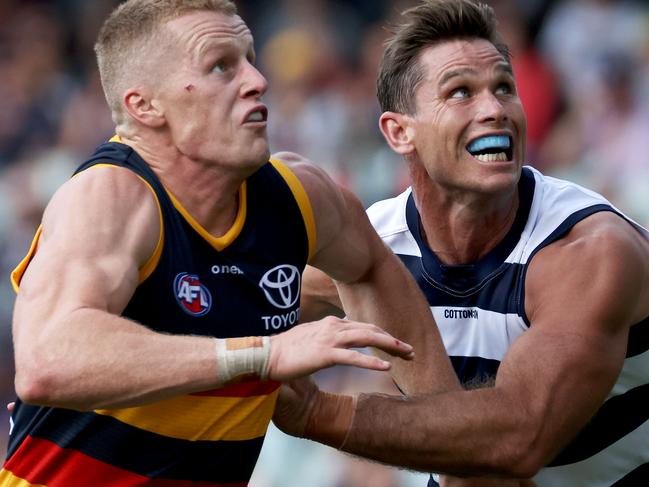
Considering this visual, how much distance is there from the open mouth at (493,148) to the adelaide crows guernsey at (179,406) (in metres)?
1.32

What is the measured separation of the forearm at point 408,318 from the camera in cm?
505

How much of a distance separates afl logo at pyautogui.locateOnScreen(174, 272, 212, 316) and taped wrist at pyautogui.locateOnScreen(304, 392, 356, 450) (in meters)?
0.87

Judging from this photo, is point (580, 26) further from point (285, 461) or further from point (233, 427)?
point (233, 427)

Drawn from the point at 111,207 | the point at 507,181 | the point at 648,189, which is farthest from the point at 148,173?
the point at 648,189

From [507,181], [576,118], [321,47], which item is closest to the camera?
[507,181]

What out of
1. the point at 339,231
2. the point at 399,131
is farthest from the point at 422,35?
the point at 339,231

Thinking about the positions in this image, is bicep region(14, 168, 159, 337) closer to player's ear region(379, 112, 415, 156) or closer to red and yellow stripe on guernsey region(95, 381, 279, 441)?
red and yellow stripe on guernsey region(95, 381, 279, 441)

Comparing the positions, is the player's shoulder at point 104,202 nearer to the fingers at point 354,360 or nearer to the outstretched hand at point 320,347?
the outstretched hand at point 320,347

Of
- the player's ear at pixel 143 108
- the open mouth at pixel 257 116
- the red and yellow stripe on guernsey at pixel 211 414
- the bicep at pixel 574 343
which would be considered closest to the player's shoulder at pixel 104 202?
the player's ear at pixel 143 108

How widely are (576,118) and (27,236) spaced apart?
4561 millimetres

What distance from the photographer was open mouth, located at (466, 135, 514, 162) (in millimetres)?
5133

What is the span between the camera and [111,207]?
3711 mm

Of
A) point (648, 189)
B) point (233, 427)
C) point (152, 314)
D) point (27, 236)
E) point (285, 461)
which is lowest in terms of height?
point (285, 461)

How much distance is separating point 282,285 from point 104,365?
108cm
